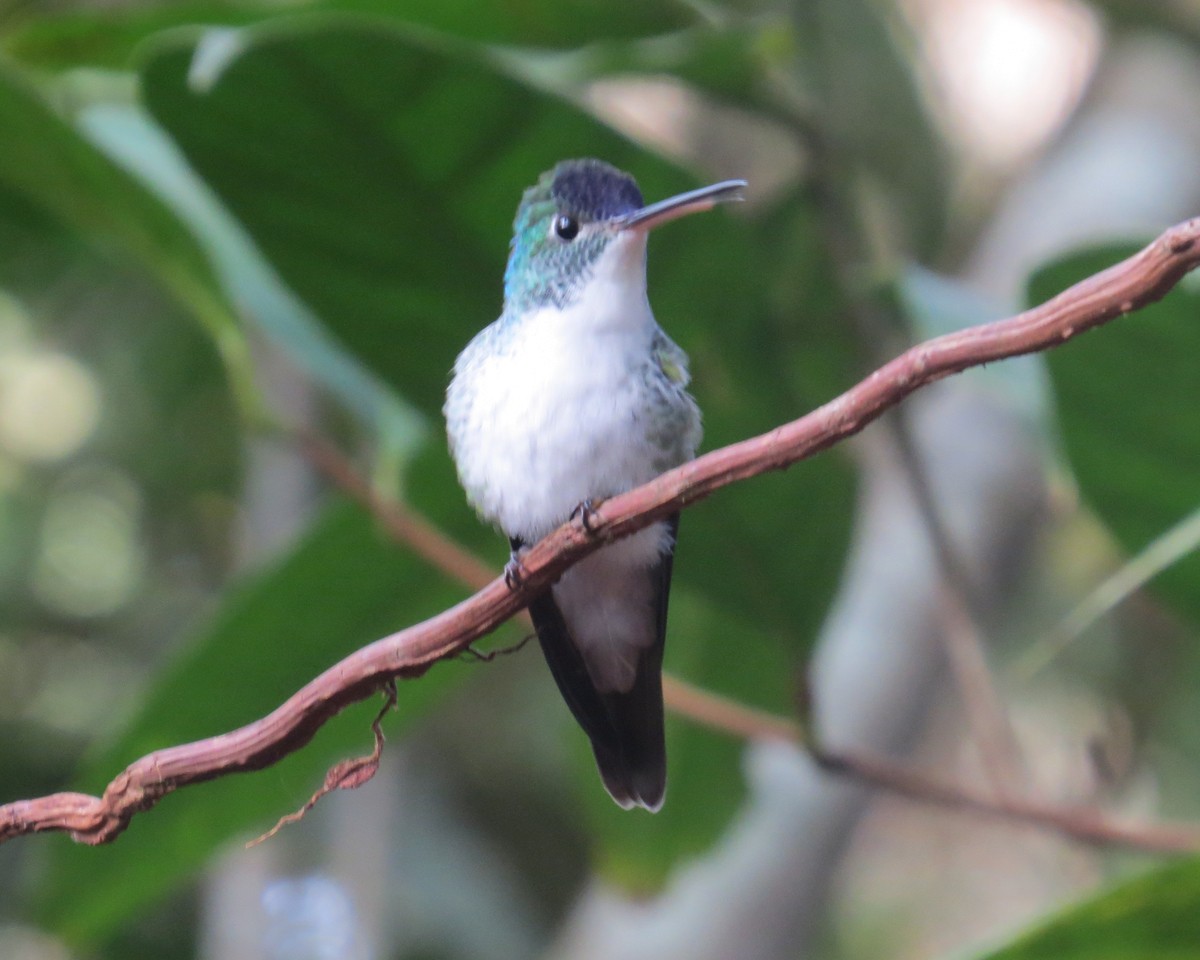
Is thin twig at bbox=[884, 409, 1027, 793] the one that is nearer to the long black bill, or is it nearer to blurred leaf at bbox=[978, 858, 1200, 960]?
blurred leaf at bbox=[978, 858, 1200, 960]

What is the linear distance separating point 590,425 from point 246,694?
0.90 m

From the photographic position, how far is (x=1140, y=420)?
173 centimetres

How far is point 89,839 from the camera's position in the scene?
0.89 metres

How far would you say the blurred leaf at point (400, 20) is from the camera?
2.03 metres

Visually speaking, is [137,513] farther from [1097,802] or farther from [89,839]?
[89,839]

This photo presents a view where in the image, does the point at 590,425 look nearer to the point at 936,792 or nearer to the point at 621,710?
the point at 621,710

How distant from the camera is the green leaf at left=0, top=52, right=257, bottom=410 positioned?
1.80m

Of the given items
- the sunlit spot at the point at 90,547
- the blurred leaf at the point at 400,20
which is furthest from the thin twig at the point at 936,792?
the sunlit spot at the point at 90,547

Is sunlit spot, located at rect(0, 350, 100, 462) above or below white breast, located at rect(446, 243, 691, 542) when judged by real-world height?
below

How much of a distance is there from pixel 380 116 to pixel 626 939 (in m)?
1.37

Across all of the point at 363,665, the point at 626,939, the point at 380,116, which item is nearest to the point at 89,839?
the point at 363,665

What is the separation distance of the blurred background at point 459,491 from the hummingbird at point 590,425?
227 mm

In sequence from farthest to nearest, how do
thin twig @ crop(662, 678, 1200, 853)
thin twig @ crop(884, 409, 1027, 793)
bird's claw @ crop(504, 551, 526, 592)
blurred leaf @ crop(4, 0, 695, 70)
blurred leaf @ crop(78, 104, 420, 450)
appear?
1. blurred leaf @ crop(78, 104, 420, 450)
2. blurred leaf @ crop(4, 0, 695, 70)
3. thin twig @ crop(884, 409, 1027, 793)
4. thin twig @ crop(662, 678, 1200, 853)
5. bird's claw @ crop(504, 551, 526, 592)

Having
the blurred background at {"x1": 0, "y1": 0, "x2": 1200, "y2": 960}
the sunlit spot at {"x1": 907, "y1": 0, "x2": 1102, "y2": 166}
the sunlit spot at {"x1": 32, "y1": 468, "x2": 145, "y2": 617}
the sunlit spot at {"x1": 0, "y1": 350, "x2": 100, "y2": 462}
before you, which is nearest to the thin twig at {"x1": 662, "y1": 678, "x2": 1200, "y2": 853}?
the blurred background at {"x1": 0, "y1": 0, "x2": 1200, "y2": 960}
